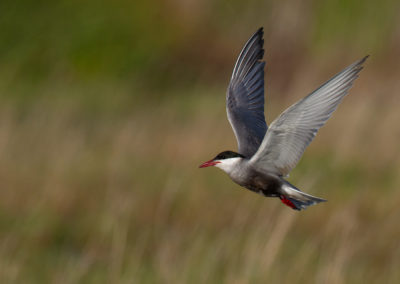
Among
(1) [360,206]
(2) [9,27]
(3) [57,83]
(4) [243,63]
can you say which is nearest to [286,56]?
(3) [57,83]

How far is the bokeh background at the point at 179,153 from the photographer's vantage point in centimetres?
476

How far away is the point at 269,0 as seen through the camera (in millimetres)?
12914

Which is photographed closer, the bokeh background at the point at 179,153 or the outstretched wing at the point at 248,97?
the outstretched wing at the point at 248,97

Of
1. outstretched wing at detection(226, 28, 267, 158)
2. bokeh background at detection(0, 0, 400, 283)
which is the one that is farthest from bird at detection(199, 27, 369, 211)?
bokeh background at detection(0, 0, 400, 283)

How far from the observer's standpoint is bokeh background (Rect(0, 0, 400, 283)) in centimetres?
476

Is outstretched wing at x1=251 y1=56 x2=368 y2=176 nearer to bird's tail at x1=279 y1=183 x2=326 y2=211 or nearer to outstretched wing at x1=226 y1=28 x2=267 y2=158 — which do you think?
bird's tail at x1=279 y1=183 x2=326 y2=211

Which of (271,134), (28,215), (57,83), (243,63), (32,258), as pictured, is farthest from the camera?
(57,83)

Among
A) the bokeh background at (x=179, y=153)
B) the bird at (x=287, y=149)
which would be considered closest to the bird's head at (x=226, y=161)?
the bird at (x=287, y=149)

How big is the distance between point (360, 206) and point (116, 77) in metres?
7.46

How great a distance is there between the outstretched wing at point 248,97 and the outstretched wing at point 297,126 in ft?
0.89

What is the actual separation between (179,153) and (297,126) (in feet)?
16.6

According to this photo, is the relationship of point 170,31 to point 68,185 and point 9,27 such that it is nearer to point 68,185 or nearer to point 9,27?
point 9,27

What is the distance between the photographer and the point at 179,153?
7.00m

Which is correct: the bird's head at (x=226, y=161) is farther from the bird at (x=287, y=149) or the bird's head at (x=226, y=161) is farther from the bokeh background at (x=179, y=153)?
the bokeh background at (x=179, y=153)
